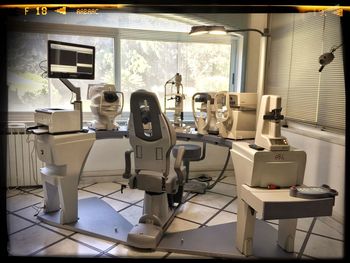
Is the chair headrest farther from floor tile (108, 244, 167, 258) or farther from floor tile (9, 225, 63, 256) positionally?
floor tile (9, 225, 63, 256)

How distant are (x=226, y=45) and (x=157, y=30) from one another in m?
1.11

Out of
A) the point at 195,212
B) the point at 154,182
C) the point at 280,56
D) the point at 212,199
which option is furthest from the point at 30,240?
the point at 280,56

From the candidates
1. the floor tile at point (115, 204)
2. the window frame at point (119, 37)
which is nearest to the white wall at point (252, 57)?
the window frame at point (119, 37)

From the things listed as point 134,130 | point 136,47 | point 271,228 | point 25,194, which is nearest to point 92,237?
point 134,130

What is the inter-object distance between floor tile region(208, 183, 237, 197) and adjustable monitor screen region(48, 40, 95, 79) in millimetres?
2187

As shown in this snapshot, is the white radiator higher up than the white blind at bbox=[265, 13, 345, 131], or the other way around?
the white blind at bbox=[265, 13, 345, 131]

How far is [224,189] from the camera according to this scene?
4062 mm

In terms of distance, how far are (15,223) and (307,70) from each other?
3560 millimetres

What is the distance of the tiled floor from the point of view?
2.49 m

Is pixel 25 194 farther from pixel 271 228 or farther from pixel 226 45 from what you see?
pixel 226 45

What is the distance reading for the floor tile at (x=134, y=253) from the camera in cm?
246

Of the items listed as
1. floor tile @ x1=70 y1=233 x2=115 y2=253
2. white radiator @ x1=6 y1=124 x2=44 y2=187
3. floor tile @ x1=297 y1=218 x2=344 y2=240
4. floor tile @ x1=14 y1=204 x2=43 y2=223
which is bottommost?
floor tile @ x1=70 y1=233 x2=115 y2=253

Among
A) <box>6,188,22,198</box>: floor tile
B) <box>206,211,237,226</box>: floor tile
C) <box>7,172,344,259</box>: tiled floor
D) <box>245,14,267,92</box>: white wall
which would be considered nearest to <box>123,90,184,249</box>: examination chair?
<box>7,172,344,259</box>: tiled floor

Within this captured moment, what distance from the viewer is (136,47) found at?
14.2ft
